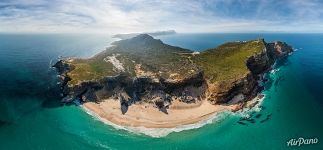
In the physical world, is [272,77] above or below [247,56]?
below

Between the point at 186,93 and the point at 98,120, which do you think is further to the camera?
the point at 186,93

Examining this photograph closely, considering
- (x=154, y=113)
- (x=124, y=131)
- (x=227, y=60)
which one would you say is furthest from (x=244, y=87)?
(x=124, y=131)

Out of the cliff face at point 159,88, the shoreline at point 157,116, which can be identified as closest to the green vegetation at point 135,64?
the cliff face at point 159,88

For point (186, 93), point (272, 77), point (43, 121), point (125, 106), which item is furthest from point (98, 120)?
point (272, 77)

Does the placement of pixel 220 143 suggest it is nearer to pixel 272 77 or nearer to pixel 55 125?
pixel 55 125

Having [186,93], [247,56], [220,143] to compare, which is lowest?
[220,143]

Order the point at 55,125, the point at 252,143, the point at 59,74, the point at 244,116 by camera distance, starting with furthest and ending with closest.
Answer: the point at 59,74 < the point at 244,116 < the point at 55,125 < the point at 252,143

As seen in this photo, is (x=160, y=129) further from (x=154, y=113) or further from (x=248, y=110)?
(x=248, y=110)
